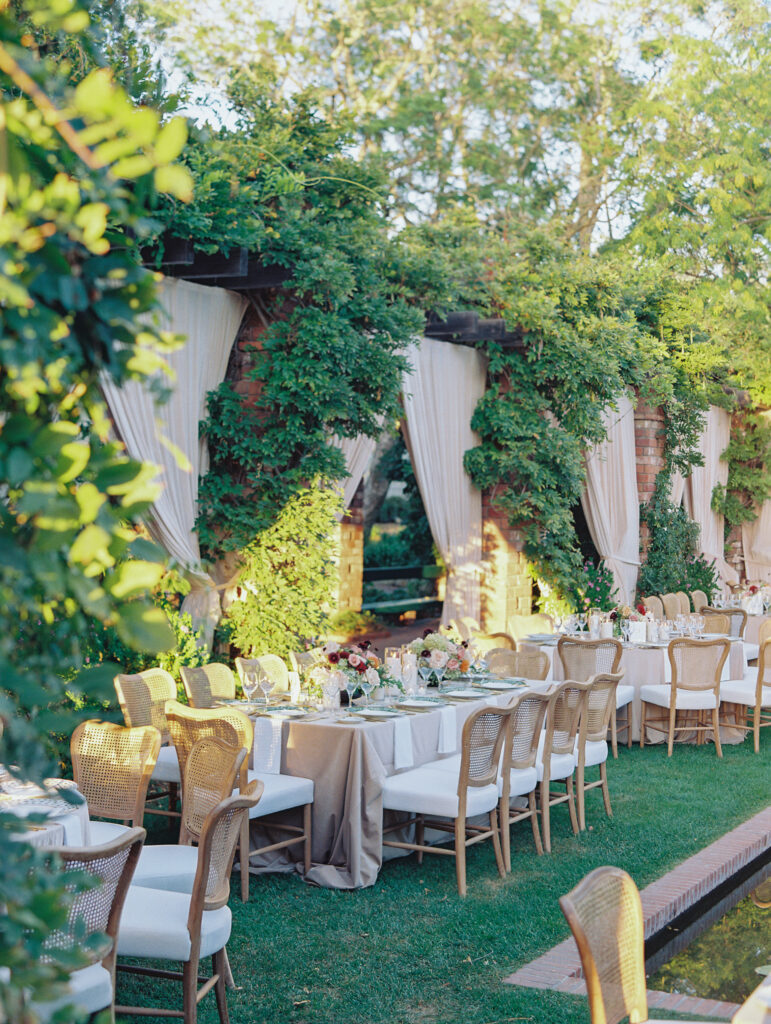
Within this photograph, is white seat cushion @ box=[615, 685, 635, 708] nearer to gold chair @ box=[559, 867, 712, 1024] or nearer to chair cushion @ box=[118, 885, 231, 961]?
chair cushion @ box=[118, 885, 231, 961]

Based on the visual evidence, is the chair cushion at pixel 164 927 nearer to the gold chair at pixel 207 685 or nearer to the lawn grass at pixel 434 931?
the lawn grass at pixel 434 931

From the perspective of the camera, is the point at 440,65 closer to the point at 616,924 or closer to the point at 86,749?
the point at 86,749

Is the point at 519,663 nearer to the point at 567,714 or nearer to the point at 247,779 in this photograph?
the point at 567,714

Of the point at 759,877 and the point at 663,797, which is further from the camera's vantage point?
the point at 663,797

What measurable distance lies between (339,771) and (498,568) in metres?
5.59

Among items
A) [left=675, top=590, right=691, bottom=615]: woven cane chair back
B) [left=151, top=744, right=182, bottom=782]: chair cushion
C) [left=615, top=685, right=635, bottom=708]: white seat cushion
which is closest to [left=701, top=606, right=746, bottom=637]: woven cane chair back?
[left=675, top=590, right=691, bottom=615]: woven cane chair back

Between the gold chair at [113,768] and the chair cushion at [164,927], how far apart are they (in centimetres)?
84

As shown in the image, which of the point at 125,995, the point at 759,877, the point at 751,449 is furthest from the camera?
the point at 751,449

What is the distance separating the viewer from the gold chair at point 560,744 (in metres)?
5.88

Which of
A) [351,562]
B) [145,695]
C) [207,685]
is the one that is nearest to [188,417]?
[207,685]

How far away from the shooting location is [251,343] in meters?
8.38

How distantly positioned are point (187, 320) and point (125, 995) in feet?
15.8

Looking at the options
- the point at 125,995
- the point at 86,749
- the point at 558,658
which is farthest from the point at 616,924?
the point at 558,658

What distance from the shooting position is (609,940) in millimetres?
2621
